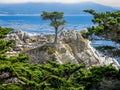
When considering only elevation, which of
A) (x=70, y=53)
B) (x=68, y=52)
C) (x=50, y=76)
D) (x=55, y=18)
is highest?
(x=50, y=76)

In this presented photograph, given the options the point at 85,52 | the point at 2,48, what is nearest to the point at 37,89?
the point at 2,48

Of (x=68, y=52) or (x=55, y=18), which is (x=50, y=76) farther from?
(x=55, y=18)

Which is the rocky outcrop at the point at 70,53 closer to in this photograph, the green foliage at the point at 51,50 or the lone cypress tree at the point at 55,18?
the green foliage at the point at 51,50

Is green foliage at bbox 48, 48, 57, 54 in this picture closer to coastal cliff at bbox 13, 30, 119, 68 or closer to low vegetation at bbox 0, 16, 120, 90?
coastal cliff at bbox 13, 30, 119, 68

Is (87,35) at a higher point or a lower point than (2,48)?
higher

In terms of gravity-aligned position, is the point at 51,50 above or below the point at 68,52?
above

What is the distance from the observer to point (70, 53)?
68125 millimetres

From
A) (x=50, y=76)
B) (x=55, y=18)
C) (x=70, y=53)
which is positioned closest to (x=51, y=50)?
(x=70, y=53)

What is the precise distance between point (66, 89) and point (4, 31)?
44.2 ft

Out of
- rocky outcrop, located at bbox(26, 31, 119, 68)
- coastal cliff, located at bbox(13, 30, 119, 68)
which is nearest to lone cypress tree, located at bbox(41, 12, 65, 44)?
rocky outcrop, located at bbox(26, 31, 119, 68)

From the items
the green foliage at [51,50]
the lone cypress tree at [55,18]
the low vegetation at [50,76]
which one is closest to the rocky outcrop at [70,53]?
the green foliage at [51,50]

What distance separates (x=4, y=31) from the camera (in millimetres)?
49125

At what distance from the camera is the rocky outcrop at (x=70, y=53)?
215 ft

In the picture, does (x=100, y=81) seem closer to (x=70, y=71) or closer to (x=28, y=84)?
(x=70, y=71)
